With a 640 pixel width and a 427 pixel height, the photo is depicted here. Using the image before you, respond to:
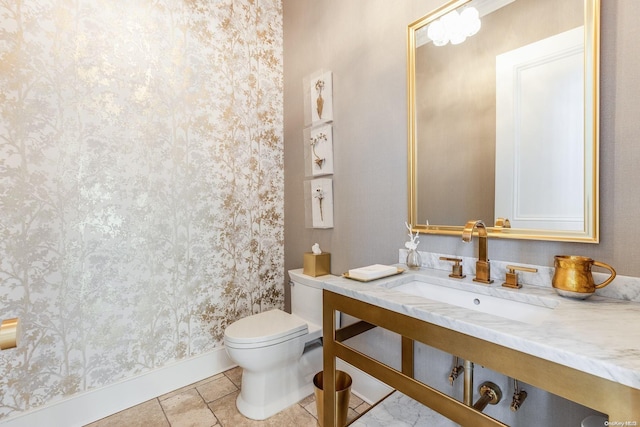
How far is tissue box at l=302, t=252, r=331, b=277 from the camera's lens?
1.87 m

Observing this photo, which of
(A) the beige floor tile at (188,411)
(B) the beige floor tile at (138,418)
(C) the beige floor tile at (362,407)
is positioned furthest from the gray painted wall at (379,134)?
(B) the beige floor tile at (138,418)

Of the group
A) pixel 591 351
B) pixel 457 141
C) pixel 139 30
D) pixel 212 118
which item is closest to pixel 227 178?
pixel 212 118

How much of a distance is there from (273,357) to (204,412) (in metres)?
0.53

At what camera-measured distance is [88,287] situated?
1554 millimetres

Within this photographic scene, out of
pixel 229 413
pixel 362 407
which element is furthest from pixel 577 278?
pixel 229 413

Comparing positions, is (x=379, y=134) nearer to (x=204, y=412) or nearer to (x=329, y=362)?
(x=329, y=362)

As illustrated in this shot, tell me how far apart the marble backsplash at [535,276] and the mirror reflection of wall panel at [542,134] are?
0.53 ft

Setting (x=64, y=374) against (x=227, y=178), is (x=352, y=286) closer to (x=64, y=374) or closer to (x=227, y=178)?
(x=227, y=178)

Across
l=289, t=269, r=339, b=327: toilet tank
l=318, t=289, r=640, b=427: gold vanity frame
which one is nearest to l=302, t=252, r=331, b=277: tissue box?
l=289, t=269, r=339, b=327: toilet tank

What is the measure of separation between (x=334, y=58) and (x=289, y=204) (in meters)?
1.12

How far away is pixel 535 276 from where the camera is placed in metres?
1.02

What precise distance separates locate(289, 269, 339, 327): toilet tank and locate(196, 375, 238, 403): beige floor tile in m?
0.62

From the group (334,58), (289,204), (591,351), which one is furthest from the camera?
(289,204)

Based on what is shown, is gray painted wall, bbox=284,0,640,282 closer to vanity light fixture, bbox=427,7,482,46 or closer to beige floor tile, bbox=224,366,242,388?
vanity light fixture, bbox=427,7,482,46
